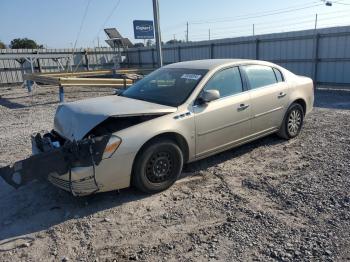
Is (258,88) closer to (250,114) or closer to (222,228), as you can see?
(250,114)

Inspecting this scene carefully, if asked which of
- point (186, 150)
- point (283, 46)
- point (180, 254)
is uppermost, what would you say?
point (283, 46)

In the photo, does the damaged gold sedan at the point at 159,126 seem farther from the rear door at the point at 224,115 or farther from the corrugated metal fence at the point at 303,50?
the corrugated metal fence at the point at 303,50

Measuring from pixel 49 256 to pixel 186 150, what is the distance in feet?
7.22

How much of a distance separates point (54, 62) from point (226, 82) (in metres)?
20.3

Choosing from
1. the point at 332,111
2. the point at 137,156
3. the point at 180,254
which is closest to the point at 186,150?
the point at 137,156

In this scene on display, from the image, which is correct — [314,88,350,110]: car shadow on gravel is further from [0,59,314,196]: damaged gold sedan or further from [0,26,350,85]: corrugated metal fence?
[0,59,314,196]: damaged gold sedan

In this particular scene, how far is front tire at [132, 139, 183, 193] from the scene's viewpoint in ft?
13.7

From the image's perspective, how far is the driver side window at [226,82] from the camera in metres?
5.03

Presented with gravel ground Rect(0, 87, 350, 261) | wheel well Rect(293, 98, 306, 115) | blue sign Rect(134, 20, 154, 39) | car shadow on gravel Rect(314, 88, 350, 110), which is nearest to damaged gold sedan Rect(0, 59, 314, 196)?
wheel well Rect(293, 98, 306, 115)

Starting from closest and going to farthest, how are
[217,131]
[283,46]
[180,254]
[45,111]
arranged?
[180,254]
[217,131]
[45,111]
[283,46]

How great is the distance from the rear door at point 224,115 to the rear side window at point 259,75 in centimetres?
25

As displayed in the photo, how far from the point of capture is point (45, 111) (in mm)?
10844

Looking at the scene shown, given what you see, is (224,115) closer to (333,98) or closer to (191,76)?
(191,76)

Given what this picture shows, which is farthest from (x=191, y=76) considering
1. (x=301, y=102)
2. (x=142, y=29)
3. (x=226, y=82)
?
(x=142, y=29)
